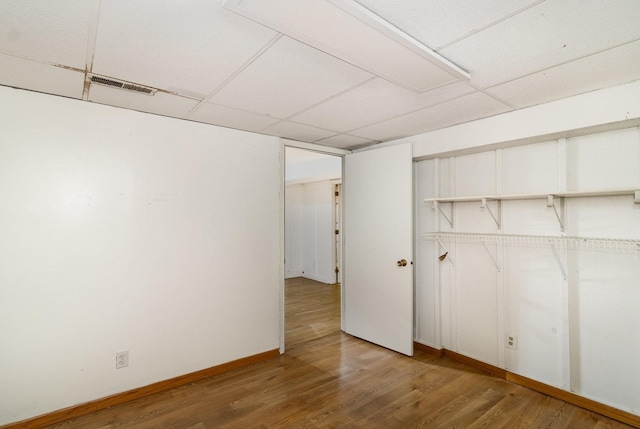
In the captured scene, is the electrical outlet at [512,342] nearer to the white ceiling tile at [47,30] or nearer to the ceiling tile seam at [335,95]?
the ceiling tile seam at [335,95]

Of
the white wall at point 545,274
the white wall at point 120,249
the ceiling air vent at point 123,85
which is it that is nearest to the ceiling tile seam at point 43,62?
the ceiling air vent at point 123,85

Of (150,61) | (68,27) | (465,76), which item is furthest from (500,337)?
(68,27)

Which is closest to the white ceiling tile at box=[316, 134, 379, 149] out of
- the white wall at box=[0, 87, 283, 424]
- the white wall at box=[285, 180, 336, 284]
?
the white wall at box=[0, 87, 283, 424]

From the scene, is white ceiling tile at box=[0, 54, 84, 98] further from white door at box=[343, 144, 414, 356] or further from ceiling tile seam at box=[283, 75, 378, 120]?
white door at box=[343, 144, 414, 356]

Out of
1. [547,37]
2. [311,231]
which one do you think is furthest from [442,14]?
[311,231]

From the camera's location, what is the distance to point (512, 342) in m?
2.87

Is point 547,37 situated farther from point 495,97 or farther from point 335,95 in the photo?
point 335,95

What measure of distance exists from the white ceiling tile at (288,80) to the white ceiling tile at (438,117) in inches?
35.3

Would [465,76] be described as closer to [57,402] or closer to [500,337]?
[500,337]

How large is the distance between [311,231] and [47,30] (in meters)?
6.28

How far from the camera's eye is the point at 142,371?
8.57 feet

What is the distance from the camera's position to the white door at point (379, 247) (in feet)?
11.0

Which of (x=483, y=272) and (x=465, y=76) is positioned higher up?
(x=465, y=76)

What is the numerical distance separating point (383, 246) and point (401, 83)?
1.98 m
